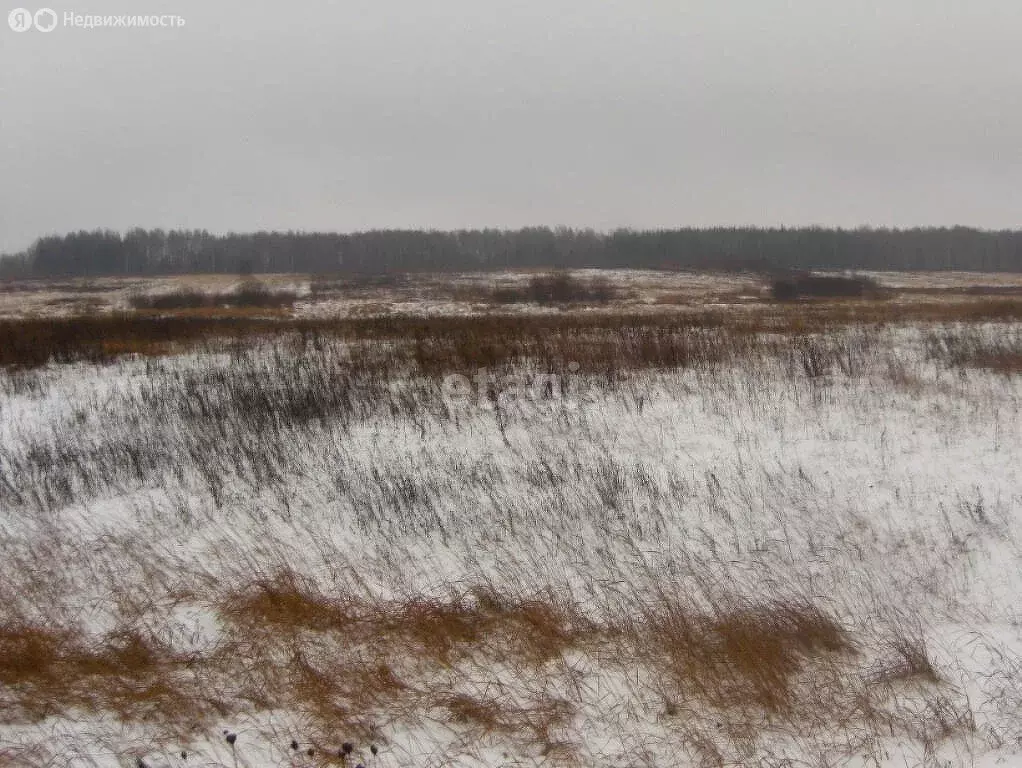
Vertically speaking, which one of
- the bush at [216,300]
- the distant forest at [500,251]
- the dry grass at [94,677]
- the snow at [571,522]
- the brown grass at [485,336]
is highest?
the distant forest at [500,251]

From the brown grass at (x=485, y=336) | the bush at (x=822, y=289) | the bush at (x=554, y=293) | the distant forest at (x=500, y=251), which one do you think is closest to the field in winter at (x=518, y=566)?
the brown grass at (x=485, y=336)

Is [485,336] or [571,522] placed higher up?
[485,336]

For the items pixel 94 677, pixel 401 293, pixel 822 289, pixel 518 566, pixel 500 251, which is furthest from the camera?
pixel 500 251

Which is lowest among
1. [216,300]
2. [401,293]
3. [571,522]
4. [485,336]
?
[571,522]

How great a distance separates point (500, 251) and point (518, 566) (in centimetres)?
7843

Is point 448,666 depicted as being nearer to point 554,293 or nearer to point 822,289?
point 554,293

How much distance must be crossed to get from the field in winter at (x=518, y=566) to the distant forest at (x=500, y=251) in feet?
196

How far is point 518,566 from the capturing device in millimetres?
4973

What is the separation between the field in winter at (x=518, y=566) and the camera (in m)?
3.31

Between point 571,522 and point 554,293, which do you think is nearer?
point 571,522

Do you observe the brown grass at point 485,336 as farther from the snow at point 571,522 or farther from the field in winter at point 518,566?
the snow at point 571,522

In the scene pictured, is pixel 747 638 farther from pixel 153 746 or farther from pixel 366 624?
pixel 153 746

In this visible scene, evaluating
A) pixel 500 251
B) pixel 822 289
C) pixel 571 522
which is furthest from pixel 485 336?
pixel 500 251

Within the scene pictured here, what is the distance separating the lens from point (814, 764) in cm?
305
